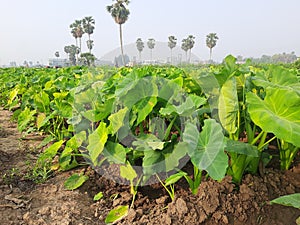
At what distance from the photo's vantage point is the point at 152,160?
1.47m

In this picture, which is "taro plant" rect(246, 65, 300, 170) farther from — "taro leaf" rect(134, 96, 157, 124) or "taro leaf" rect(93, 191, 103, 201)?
"taro leaf" rect(93, 191, 103, 201)

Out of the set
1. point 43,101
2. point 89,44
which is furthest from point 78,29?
point 43,101

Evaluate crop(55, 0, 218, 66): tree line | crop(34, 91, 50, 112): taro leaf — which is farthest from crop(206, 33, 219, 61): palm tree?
crop(34, 91, 50, 112): taro leaf

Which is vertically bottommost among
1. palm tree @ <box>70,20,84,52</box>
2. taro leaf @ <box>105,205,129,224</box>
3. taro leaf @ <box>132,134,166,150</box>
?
taro leaf @ <box>105,205,129,224</box>

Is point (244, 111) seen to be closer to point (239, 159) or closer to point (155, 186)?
point (239, 159)

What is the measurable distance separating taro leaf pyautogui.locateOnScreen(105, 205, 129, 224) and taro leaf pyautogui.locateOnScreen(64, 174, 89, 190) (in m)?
0.38

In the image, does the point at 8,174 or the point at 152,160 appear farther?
the point at 8,174

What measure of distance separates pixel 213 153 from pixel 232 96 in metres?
0.33

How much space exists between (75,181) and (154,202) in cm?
59

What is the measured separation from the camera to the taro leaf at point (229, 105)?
1.33 m

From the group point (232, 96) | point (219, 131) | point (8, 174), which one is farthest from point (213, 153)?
point (8, 174)

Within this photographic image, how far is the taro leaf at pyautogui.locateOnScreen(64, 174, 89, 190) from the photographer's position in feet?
6.06

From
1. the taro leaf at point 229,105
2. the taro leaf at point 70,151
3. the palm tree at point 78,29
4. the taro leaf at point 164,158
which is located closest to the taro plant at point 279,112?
the taro leaf at point 229,105

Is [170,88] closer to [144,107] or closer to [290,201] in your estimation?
[144,107]
